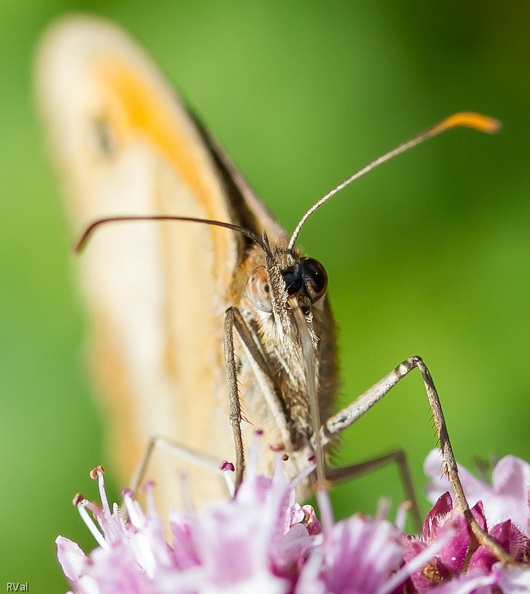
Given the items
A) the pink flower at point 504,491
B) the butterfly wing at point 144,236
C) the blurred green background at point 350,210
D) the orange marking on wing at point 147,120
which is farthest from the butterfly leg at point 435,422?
the blurred green background at point 350,210

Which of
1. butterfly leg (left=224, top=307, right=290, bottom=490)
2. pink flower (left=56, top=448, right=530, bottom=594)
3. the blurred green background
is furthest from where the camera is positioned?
the blurred green background

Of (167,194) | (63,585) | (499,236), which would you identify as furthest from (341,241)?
(63,585)

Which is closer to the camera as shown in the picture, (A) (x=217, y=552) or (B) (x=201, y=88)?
(A) (x=217, y=552)

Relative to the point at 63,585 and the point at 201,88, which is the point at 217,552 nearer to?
the point at 63,585

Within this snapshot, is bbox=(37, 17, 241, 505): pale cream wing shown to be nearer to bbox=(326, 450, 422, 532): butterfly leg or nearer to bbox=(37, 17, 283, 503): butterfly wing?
bbox=(37, 17, 283, 503): butterfly wing

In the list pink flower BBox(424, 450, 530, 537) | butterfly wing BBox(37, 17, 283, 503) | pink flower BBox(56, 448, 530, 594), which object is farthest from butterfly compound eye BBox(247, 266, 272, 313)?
pink flower BBox(424, 450, 530, 537)

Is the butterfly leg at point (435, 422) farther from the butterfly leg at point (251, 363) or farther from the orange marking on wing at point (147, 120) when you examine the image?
the orange marking on wing at point (147, 120)

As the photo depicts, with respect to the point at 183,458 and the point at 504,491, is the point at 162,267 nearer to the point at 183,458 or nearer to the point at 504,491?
the point at 183,458

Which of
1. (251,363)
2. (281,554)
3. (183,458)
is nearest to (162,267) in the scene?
(183,458)
